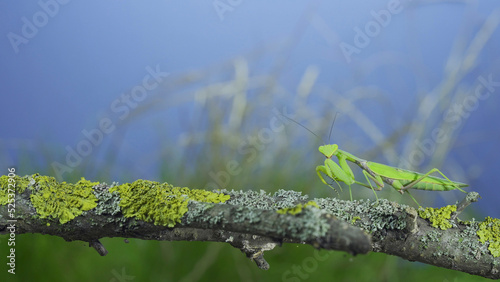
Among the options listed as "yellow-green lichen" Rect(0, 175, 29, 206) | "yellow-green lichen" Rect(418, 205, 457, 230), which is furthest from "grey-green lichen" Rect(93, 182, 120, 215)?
"yellow-green lichen" Rect(418, 205, 457, 230)

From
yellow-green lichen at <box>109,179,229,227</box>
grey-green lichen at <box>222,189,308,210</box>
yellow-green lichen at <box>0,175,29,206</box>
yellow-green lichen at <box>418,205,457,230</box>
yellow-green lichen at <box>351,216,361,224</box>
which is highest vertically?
yellow-green lichen at <box>0,175,29,206</box>

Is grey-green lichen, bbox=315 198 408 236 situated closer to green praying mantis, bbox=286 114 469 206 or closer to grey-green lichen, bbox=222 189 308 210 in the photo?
grey-green lichen, bbox=222 189 308 210

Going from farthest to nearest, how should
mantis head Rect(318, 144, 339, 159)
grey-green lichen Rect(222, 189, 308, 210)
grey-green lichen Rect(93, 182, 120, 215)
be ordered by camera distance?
mantis head Rect(318, 144, 339, 159) → grey-green lichen Rect(222, 189, 308, 210) → grey-green lichen Rect(93, 182, 120, 215)

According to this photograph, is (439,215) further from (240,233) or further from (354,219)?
(240,233)

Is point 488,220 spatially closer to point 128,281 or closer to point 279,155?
point 279,155

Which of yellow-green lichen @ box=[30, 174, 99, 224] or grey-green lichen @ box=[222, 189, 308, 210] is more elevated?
yellow-green lichen @ box=[30, 174, 99, 224]

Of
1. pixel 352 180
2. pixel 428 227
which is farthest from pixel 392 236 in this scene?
pixel 352 180

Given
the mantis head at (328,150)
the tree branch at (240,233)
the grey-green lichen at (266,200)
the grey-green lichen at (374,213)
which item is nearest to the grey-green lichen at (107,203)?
the tree branch at (240,233)
